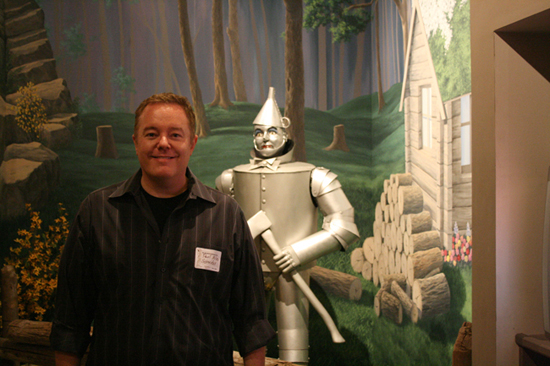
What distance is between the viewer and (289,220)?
2.83 metres

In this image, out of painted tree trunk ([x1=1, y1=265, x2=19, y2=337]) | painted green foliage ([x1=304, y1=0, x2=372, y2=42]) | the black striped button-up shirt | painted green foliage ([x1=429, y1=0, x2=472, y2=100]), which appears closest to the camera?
the black striped button-up shirt

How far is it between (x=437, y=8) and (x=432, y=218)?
1229 millimetres

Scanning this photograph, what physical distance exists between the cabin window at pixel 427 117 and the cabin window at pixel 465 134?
0.38m

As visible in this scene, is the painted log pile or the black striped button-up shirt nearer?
the black striped button-up shirt

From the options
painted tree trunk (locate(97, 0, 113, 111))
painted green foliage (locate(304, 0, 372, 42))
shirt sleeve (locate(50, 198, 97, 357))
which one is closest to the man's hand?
shirt sleeve (locate(50, 198, 97, 357))

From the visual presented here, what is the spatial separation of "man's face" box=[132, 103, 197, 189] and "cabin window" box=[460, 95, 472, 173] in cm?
160

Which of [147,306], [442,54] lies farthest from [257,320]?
[442,54]

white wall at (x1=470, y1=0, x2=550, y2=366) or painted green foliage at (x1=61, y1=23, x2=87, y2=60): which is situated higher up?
painted green foliage at (x1=61, y1=23, x2=87, y2=60)

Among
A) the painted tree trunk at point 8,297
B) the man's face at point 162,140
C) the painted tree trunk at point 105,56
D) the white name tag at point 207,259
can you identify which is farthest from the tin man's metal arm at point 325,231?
the painted tree trunk at point 105,56

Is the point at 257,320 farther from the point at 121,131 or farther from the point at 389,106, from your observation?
the point at 121,131

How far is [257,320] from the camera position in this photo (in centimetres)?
150

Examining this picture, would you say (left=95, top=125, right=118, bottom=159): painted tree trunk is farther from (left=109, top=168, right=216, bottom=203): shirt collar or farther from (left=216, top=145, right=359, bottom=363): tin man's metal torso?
(left=109, top=168, right=216, bottom=203): shirt collar

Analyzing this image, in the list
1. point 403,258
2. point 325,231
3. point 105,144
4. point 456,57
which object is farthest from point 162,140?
point 105,144

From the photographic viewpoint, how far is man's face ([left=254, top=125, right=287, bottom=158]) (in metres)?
2.90
